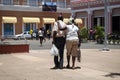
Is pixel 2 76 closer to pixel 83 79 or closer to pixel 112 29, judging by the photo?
pixel 83 79

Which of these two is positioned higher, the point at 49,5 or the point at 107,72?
the point at 49,5

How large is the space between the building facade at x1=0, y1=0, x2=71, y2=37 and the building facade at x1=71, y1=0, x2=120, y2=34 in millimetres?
6278

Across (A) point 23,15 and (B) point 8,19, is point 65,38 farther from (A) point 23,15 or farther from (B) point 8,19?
(A) point 23,15

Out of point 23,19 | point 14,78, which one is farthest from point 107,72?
point 23,19

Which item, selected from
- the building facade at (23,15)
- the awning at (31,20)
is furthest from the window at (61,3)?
the awning at (31,20)

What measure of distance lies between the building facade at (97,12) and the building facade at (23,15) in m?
6.28

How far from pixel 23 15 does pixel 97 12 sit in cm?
1328

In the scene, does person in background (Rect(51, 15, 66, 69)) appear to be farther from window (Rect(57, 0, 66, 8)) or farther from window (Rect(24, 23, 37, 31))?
window (Rect(57, 0, 66, 8))

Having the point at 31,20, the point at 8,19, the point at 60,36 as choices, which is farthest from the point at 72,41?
the point at 31,20

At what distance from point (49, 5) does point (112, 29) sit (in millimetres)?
16326

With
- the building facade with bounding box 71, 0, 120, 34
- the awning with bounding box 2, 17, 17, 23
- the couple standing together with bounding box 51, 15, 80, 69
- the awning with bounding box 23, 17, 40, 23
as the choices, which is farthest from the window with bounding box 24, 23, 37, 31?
the couple standing together with bounding box 51, 15, 80, 69

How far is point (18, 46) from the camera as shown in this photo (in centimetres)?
2202

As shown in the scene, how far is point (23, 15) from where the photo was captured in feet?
196

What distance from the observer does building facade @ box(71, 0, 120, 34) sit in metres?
49.3
